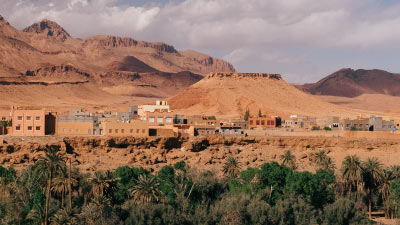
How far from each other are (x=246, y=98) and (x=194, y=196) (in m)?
86.5

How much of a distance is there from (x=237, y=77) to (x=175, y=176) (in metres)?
99.2

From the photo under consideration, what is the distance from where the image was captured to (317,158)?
171 ft

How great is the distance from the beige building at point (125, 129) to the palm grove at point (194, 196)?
11.6m

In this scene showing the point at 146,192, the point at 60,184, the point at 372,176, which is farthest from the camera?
the point at 372,176

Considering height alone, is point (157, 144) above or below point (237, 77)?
below

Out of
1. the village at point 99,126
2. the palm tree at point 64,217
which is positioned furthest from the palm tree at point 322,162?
the palm tree at point 64,217

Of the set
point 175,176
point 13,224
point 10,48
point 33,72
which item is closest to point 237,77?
point 33,72

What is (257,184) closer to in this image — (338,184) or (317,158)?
(338,184)

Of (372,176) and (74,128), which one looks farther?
(74,128)

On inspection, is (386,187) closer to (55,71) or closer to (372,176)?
(372,176)

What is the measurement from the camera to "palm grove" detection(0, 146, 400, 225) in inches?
1316

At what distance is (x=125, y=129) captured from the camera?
5562cm

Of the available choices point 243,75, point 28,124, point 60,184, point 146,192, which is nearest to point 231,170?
point 146,192

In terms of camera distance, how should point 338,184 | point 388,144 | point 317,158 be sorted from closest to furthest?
point 338,184 < point 317,158 < point 388,144
